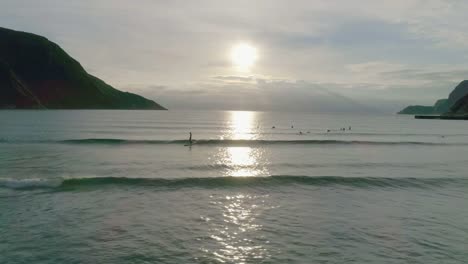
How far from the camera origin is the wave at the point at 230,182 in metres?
20.7

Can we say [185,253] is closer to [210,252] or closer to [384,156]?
[210,252]

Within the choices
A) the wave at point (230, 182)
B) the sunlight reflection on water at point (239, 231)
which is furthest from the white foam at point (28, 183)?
the sunlight reflection on water at point (239, 231)

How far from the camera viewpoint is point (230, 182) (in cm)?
2320

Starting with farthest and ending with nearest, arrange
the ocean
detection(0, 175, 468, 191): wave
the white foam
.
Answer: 1. detection(0, 175, 468, 191): wave
2. the white foam
3. the ocean

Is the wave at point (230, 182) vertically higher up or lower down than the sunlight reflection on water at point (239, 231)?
higher up

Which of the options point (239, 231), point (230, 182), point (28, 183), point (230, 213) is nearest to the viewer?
point (239, 231)

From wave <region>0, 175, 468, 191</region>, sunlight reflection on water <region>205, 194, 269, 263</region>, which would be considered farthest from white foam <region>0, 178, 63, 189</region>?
sunlight reflection on water <region>205, 194, 269, 263</region>

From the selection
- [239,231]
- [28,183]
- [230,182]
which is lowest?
[239,231]

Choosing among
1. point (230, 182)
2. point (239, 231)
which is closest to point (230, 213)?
point (239, 231)

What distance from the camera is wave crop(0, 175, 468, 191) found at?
20.7 metres

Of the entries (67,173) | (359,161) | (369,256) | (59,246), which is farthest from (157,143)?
(369,256)

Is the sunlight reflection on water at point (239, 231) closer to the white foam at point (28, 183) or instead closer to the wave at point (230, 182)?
the wave at point (230, 182)

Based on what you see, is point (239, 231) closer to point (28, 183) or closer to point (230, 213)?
point (230, 213)

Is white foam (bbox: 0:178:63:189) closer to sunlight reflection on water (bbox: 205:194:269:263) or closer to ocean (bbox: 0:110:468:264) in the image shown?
ocean (bbox: 0:110:468:264)
